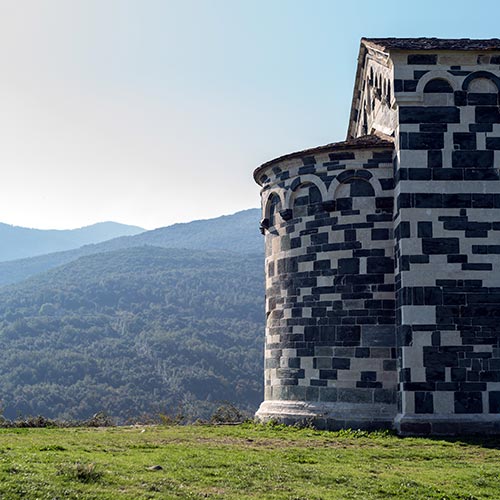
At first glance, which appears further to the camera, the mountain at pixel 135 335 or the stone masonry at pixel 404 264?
the mountain at pixel 135 335

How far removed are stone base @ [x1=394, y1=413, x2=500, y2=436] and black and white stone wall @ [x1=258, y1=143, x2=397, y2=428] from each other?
73cm

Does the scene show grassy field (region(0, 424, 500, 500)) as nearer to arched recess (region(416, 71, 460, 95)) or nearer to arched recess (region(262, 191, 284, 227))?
arched recess (region(262, 191, 284, 227))

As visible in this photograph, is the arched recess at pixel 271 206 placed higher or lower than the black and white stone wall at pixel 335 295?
higher

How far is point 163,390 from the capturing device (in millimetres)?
87812

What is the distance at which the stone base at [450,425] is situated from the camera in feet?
50.0

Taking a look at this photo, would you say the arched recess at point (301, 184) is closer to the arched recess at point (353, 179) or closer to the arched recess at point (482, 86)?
the arched recess at point (353, 179)

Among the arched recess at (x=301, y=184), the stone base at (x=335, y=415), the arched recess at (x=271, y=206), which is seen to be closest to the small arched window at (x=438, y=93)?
the arched recess at (x=301, y=184)

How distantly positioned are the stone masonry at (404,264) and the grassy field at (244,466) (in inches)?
43.3

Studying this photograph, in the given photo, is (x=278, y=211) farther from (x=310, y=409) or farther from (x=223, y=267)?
(x=223, y=267)

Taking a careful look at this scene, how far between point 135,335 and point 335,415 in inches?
4005

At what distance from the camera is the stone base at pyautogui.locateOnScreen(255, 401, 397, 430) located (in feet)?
52.9

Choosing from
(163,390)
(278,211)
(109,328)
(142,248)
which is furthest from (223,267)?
(278,211)

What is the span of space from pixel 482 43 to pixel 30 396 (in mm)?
74497

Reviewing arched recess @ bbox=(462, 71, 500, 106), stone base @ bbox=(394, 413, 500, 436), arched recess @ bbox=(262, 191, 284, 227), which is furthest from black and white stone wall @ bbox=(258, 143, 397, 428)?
arched recess @ bbox=(462, 71, 500, 106)
